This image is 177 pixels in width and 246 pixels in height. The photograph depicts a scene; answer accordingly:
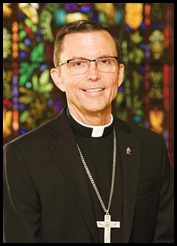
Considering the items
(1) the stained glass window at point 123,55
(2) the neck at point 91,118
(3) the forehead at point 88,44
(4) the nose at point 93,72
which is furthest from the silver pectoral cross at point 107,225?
(1) the stained glass window at point 123,55

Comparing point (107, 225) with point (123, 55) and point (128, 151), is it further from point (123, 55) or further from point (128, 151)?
point (123, 55)

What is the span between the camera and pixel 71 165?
2984 millimetres

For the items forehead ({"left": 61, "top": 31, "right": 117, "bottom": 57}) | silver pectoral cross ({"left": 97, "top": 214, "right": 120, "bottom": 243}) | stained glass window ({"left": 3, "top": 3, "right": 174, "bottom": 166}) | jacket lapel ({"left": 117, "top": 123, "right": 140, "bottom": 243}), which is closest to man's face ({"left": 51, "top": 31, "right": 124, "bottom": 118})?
forehead ({"left": 61, "top": 31, "right": 117, "bottom": 57})

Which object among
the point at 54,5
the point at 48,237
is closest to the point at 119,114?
the point at 54,5

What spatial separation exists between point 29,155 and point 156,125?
3364 millimetres

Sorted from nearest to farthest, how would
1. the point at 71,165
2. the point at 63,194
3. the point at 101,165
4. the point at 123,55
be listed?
the point at 63,194
the point at 71,165
the point at 101,165
the point at 123,55

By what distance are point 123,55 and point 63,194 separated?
3389 millimetres

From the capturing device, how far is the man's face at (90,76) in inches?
115

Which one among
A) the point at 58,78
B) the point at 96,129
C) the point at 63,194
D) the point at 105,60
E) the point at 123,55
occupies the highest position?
the point at 105,60

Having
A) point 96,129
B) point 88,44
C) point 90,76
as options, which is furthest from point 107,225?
point 88,44

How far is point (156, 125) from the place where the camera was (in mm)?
6148

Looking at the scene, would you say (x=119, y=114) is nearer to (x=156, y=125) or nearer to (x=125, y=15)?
(x=156, y=125)

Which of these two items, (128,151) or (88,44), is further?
(128,151)

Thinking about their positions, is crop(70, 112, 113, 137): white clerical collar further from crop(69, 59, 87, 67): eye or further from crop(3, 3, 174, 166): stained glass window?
crop(3, 3, 174, 166): stained glass window
